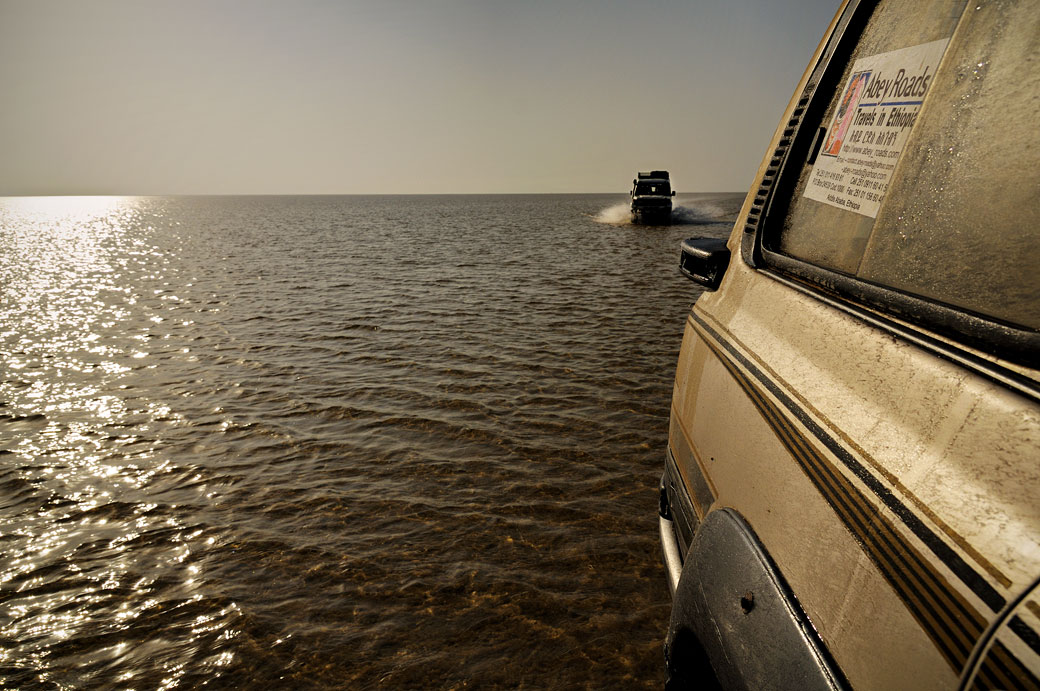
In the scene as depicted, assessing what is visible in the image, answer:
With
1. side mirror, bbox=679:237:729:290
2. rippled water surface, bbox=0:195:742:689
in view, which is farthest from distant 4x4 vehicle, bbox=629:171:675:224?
side mirror, bbox=679:237:729:290

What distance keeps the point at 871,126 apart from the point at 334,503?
3710 millimetres

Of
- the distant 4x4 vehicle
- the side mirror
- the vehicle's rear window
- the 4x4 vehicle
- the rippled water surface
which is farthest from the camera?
the distant 4x4 vehicle

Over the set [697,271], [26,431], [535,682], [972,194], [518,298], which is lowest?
[518,298]

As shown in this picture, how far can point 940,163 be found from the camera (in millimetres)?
1124

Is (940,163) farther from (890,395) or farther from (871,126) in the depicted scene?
(890,395)

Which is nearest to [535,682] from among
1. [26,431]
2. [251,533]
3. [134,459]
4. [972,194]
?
[251,533]

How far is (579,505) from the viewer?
3.89 m

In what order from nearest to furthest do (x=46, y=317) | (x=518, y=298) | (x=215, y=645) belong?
(x=215, y=645) < (x=46, y=317) < (x=518, y=298)

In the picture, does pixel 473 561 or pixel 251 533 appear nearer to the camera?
pixel 473 561

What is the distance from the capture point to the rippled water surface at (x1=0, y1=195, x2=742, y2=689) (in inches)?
106

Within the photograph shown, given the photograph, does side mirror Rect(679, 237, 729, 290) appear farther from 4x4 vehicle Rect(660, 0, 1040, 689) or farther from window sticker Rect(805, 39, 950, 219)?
window sticker Rect(805, 39, 950, 219)

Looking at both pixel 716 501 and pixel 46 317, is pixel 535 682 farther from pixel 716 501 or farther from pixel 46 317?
pixel 46 317

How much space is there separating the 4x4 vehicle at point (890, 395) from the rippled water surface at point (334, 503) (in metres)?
1.54

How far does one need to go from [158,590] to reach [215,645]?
0.66 metres
